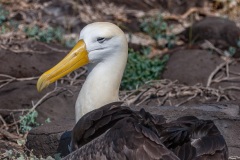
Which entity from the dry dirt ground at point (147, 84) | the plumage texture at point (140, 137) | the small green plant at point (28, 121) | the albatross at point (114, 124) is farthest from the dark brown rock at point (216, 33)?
the plumage texture at point (140, 137)

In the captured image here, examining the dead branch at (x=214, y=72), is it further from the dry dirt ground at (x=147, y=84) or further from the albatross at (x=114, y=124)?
the albatross at (x=114, y=124)

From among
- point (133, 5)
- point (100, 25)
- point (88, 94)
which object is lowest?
point (133, 5)

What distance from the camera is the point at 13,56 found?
9.47 meters

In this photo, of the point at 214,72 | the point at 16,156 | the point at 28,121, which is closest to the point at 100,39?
the point at 16,156

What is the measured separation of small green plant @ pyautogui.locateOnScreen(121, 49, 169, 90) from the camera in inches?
374

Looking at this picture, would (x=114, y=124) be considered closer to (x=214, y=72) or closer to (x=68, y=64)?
(x=68, y=64)

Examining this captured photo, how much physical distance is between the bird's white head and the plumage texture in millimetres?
398

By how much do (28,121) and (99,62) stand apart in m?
1.89

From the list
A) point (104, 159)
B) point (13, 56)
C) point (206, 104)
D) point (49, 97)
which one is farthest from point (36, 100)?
point (104, 159)

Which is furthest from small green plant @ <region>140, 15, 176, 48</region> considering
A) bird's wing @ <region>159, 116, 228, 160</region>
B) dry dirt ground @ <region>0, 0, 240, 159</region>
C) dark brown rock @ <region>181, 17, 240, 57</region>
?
bird's wing @ <region>159, 116, 228, 160</region>

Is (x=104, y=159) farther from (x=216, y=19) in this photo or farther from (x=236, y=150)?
(x=216, y=19)

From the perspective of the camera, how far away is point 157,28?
1176 centimetres

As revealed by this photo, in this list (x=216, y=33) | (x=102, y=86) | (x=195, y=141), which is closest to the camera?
(x=195, y=141)

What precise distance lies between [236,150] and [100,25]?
1.41m
